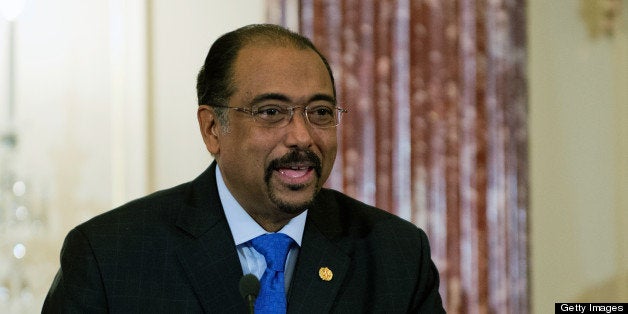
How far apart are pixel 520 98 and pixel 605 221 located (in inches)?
35.5

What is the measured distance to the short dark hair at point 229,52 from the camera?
2123 mm

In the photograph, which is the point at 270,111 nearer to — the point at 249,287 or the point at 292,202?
the point at 292,202

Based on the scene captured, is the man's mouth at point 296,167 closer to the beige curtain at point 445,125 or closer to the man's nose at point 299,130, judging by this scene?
the man's nose at point 299,130

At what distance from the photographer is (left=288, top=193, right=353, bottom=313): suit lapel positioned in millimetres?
2020

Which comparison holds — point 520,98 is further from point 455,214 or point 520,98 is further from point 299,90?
point 299,90

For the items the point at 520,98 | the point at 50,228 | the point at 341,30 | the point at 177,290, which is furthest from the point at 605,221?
the point at 177,290

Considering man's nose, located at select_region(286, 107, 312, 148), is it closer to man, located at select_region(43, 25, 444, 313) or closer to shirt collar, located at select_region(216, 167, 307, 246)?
man, located at select_region(43, 25, 444, 313)

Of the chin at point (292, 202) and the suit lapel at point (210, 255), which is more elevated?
the chin at point (292, 202)

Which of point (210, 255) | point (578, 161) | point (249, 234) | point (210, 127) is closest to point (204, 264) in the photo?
point (210, 255)

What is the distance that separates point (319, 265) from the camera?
209 centimetres

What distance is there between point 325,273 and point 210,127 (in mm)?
488

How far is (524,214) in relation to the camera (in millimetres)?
4559

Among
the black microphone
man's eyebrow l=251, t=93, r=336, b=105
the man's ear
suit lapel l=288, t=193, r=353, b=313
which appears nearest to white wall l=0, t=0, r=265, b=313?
the man's ear

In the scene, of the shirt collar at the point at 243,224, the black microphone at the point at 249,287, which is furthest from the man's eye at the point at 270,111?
the black microphone at the point at 249,287
